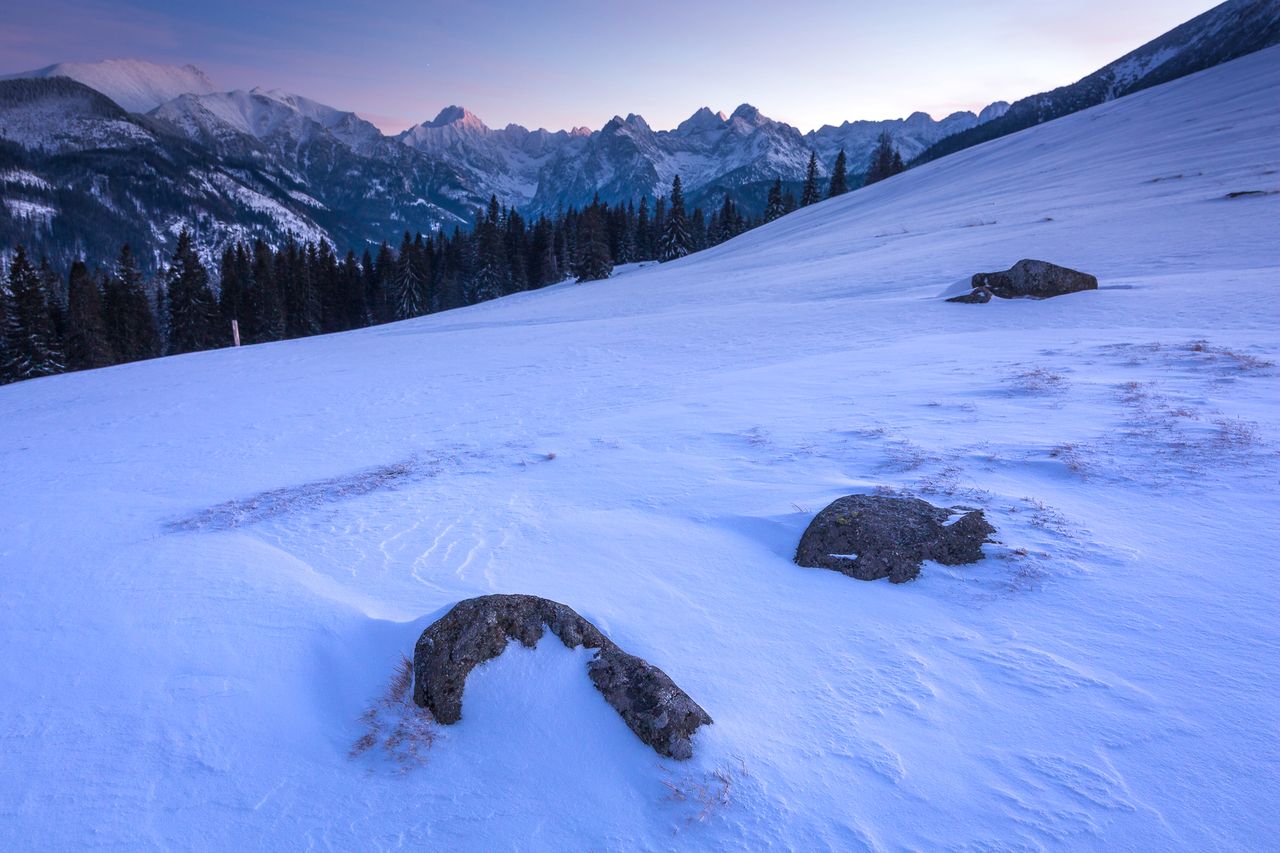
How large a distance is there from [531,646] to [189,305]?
65039 mm

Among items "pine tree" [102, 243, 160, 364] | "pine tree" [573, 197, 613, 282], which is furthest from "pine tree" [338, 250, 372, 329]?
"pine tree" [573, 197, 613, 282]

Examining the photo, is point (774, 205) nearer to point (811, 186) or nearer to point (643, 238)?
point (811, 186)

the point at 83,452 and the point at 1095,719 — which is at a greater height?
the point at 83,452

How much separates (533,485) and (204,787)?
419 cm

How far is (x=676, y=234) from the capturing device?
63156mm

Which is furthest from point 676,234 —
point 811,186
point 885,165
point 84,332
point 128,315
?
point 84,332

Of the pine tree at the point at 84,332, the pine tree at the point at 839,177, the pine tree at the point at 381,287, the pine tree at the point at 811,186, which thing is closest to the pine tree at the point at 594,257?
the pine tree at the point at 381,287

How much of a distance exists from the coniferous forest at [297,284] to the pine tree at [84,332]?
0.27 feet

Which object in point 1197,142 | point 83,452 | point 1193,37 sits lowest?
point 83,452

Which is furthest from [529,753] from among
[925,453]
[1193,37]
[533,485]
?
[1193,37]

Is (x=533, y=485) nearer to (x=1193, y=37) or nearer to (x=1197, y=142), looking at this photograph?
(x=1197, y=142)

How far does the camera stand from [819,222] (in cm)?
4284

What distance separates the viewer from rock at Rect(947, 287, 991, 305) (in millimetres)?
14242

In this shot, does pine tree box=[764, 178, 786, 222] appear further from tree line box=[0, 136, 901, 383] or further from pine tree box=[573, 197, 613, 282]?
pine tree box=[573, 197, 613, 282]
